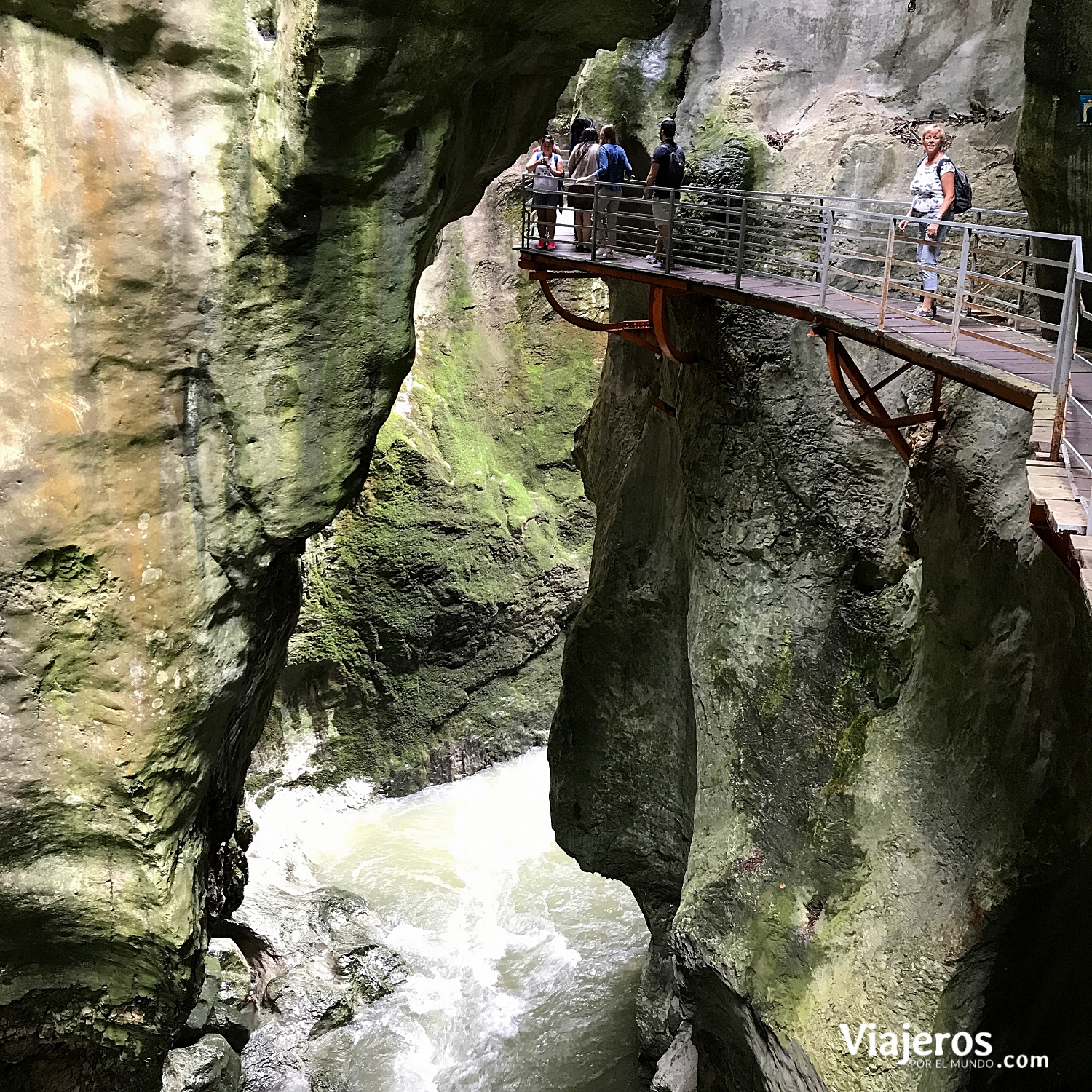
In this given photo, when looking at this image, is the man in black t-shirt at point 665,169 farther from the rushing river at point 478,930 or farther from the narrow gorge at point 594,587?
the rushing river at point 478,930

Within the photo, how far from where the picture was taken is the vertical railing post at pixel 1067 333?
15.9 feet

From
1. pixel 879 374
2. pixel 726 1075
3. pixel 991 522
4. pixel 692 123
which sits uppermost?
pixel 692 123

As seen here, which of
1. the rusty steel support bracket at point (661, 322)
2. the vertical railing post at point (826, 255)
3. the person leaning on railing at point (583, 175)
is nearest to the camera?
the vertical railing post at point (826, 255)

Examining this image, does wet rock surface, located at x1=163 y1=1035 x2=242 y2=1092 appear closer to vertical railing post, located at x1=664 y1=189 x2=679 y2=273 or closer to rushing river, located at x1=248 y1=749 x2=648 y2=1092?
rushing river, located at x1=248 y1=749 x2=648 y2=1092

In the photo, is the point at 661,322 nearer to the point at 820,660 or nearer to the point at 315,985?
the point at 820,660

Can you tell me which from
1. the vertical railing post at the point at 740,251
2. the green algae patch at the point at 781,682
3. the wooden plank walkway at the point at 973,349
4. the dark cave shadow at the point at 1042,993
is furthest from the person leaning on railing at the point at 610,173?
the dark cave shadow at the point at 1042,993

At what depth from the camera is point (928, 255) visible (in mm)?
7922

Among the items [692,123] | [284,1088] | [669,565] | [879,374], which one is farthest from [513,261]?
[284,1088]

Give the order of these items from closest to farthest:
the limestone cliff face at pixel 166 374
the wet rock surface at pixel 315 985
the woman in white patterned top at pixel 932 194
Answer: the limestone cliff face at pixel 166 374 → the woman in white patterned top at pixel 932 194 → the wet rock surface at pixel 315 985

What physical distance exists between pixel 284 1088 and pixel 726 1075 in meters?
4.81

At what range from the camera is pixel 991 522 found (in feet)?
23.6

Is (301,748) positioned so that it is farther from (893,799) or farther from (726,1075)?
(893,799)

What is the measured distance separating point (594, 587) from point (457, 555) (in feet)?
18.1

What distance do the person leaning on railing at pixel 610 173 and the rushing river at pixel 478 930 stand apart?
28.4 ft
